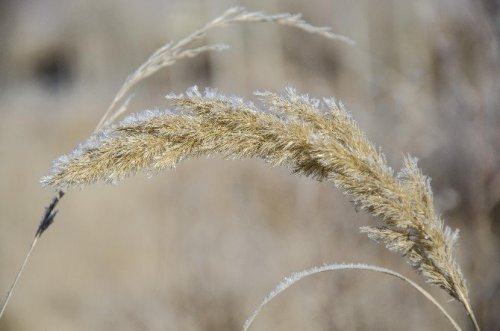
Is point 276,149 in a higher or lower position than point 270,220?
lower

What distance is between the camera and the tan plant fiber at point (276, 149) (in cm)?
99

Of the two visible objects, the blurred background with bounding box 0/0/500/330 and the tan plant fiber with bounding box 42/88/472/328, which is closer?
the tan plant fiber with bounding box 42/88/472/328

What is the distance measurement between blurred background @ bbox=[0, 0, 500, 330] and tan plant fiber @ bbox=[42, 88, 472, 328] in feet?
2.47

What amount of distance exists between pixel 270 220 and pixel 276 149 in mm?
3202

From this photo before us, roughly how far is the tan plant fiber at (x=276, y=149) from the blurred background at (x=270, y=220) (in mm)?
753

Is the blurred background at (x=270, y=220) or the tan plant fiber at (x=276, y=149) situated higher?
the blurred background at (x=270, y=220)

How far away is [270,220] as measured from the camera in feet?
13.8

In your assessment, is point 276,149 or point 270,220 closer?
point 276,149

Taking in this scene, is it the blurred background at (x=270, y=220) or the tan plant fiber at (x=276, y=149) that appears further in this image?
the blurred background at (x=270, y=220)

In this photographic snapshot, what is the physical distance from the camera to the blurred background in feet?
9.12

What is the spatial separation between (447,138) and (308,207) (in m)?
1.21

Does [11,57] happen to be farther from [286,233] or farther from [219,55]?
[286,233]

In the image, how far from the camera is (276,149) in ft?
3.31

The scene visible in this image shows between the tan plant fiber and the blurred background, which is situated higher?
the blurred background
